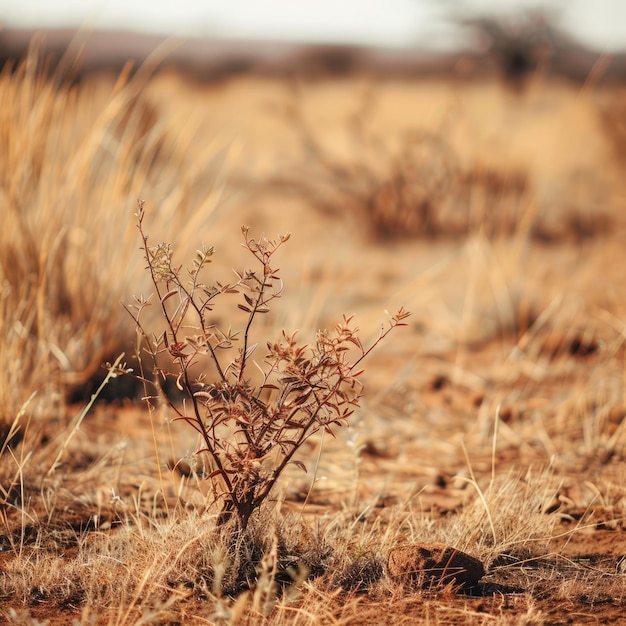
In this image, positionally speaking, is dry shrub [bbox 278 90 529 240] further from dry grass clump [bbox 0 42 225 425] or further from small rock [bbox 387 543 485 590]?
small rock [bbox 387 543 485 590]

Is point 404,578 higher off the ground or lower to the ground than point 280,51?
lower

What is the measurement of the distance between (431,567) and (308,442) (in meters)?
0.97

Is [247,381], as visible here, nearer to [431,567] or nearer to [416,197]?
[431,567]

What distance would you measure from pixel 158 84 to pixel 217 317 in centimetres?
890

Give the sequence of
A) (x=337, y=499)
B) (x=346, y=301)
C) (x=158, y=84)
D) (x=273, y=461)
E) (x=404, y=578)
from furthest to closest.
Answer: (x=158, y=84) < (x=346, y=301) < (x=337, y=499) < (x=273, y=461) < (x=404, y=578)

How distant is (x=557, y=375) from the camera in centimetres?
286

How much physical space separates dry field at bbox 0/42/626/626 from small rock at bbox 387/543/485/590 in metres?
0.02

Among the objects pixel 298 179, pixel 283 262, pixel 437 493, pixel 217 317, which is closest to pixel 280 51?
pixel 298 179

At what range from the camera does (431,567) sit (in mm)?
1253

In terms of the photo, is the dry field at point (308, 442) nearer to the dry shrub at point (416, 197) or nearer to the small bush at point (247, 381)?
the small bush at point (247, 381)

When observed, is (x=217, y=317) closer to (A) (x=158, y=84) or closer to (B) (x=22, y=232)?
(B) (x=22, y=232)

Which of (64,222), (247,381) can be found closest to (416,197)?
(64,222)

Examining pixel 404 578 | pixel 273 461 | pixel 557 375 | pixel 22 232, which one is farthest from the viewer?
pixel 557 375

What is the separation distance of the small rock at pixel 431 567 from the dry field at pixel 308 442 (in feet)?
0.05
